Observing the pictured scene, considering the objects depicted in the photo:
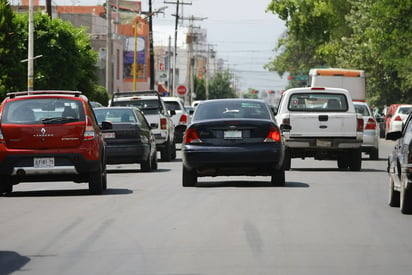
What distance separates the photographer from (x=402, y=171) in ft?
49.4

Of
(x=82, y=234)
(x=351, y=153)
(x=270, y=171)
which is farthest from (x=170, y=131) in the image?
(x=82, y=234)

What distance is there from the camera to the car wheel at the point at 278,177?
2064cm

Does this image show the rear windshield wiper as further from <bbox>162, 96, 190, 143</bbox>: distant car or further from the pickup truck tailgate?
<bbox>162, 96, 190, 143</bbox>: distant car

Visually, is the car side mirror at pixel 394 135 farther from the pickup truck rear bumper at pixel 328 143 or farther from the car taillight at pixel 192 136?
the pickup truck rear bumper at pixel 328 143

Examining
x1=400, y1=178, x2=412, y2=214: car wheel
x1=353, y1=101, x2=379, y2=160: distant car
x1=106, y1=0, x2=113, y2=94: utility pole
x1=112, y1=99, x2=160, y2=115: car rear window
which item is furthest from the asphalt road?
x1=106, y1=0, x2=113, y2=94: utility pole

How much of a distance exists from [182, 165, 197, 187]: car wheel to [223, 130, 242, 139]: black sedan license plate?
0.91 m

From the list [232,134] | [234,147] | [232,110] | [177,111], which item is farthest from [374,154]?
[234,147]

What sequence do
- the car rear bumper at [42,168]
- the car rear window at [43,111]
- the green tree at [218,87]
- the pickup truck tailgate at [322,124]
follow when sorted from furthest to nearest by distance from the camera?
the green tree at [218,87] < the pickup truck tailgate at [322,124] < the car rear window at [43,111] < the car rear bumper at [42,168]

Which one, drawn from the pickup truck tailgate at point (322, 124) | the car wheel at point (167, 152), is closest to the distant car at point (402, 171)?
the pickup truck tailgate at point (322, 124)

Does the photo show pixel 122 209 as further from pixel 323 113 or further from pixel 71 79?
pixel 71 79

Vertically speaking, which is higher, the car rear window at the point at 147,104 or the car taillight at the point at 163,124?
the car rear window at the point at 147,104

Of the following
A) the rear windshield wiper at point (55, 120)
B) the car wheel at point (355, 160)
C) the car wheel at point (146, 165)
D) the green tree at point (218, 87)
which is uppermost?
the rear windshield wiper at point (55, 120)

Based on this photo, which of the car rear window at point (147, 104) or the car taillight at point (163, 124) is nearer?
the car taillight at point (163, 124)

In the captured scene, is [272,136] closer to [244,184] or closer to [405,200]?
[244,184]
